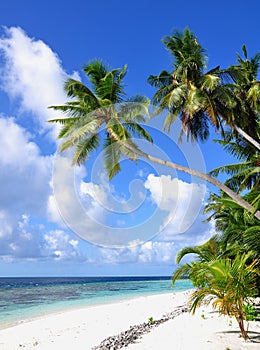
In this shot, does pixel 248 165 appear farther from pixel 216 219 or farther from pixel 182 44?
pixel 182 44

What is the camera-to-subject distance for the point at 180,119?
13977 mm

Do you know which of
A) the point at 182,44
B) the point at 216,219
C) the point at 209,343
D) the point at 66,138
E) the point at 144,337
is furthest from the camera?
the point at 216,219

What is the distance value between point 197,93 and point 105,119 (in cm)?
327

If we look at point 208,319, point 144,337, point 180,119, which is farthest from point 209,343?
point 180,119

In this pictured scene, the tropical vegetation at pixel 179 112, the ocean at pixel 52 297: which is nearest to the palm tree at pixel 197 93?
the tropical vegetation at pixel 179 112

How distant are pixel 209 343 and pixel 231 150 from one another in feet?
36.4

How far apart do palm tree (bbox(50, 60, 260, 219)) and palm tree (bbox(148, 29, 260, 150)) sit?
1.38m

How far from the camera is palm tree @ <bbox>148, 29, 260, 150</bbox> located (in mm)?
12648

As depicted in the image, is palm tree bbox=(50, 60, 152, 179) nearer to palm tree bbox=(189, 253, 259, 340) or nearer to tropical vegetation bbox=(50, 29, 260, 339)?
tropical vegetation bbox=(50, 29, 260, 339)

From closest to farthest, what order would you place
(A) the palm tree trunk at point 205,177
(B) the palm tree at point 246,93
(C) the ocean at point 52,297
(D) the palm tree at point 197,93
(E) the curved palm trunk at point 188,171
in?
(A) the palm tree trunk at point 205,177
(E) the curved palm trunk at point 188,171
(D) the palm tree at point 197,93
(B) the palm tree at point 246,93
(C) the ocean at point 52,297

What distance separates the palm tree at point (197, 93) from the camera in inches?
498

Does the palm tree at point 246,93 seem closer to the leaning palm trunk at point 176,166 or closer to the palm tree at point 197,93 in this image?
the palm tree at point 197,93

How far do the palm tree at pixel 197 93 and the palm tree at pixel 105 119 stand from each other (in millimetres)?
1382

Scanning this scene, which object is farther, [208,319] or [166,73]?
[166,73]
